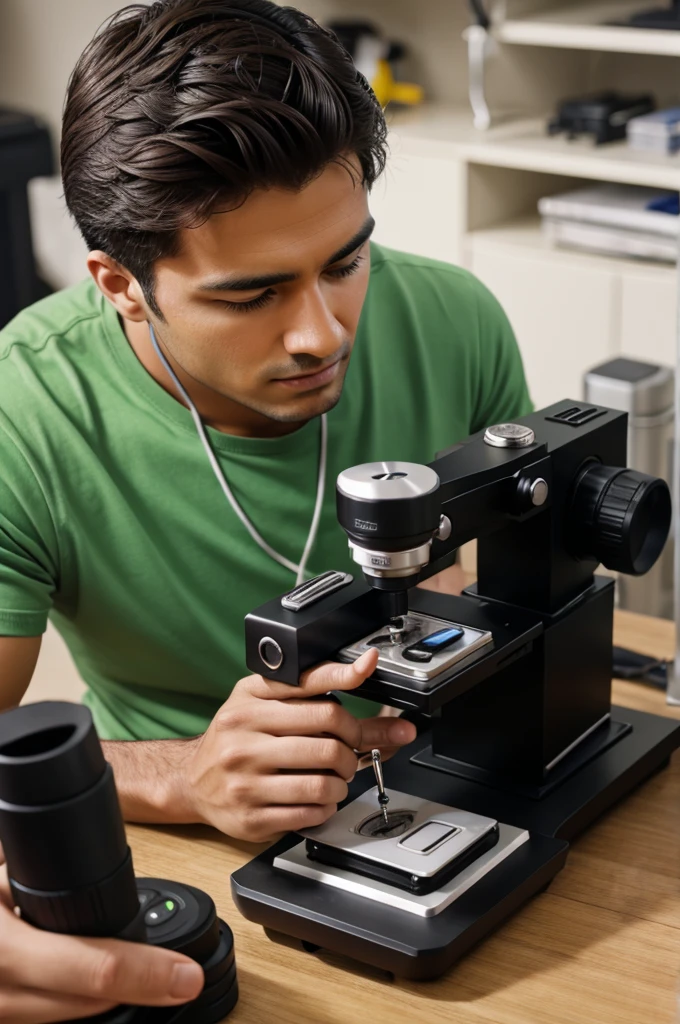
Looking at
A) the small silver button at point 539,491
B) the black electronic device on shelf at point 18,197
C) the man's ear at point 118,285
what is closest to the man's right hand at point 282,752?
the small silver button at point 539,491

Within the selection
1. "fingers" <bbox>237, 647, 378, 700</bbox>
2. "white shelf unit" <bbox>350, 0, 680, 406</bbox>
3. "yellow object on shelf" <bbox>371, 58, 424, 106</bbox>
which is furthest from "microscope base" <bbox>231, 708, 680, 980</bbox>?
"yellow object on shelf" <bbox>371, 58, 424, 106</bbox>

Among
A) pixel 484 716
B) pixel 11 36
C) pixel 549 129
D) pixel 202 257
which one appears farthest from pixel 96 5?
pixel 484 716

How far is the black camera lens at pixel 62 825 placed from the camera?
80cm

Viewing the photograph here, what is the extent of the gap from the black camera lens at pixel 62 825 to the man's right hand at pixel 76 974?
11mm

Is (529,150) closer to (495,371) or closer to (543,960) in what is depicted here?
(495,371)

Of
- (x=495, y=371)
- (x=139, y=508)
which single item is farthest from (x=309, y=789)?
(x=495, y=371)

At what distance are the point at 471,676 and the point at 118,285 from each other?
1.92ft

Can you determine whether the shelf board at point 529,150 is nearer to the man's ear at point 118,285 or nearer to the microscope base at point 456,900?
the man's ear at point 118,285

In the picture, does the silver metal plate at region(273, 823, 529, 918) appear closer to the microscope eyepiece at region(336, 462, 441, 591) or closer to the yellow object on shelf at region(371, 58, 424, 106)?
the microscope eyepiece at region(336, 462, 441, 591)

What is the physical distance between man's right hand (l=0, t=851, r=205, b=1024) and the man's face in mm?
566

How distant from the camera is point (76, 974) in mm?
867

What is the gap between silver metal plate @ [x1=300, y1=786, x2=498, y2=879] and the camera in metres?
1.07

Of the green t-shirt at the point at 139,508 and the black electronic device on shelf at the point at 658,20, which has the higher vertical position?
the black electronic device on shelf at the point at 658,20

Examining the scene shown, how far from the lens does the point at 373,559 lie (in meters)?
1.04
